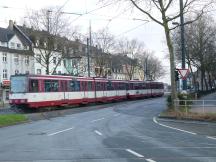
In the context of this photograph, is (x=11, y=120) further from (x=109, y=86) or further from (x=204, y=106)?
(x=109, y=86)

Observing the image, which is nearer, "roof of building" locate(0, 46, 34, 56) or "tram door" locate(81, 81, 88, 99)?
"tram door" locate(81, 81, 88, 99)

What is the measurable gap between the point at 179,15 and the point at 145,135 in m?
18.0

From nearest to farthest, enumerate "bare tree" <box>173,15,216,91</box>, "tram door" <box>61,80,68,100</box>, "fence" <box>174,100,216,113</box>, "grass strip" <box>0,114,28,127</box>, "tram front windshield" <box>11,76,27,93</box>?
"grass strip" <box>0,114,28,127</box> → "fence" <box>174,100,216,113</box> → "tram front windshield" <box>11,76,27,93</box> → "tram door" <box>61,80,68,100</box> → "bare tree" <box>173,15,216,91</box>

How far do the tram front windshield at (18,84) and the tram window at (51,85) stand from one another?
239cm

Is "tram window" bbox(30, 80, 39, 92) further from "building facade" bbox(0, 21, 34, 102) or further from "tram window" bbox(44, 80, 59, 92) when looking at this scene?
"building facade" bbox(0, 21, 34, 102)

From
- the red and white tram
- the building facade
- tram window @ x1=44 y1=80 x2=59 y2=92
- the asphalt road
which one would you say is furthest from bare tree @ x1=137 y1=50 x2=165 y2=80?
the asphalt road

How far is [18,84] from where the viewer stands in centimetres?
4038

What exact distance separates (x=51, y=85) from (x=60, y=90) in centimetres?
205

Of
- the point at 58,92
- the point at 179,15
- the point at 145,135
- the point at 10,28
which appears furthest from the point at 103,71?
Answer: the point at 145,135

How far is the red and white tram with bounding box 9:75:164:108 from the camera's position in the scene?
131 feet

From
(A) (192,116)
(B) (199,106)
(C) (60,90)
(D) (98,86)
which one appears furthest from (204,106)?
(D) (98,86)

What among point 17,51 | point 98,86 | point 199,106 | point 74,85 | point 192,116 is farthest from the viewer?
point 17,51

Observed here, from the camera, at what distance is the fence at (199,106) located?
99.7 ft

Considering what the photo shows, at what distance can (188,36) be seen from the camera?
6950 centimetres
